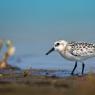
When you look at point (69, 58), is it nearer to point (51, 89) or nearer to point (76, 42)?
point (76, 42)

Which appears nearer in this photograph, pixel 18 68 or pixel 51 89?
pixel 51 89

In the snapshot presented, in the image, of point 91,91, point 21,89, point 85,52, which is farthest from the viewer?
point 85,52

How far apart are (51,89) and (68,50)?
750cm

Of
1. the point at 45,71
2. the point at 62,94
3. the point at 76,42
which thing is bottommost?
the point at 62,94

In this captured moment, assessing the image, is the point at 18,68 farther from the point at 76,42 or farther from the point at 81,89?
the point at 81,89

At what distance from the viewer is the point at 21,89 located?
725 cm

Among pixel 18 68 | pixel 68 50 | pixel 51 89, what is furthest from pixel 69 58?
pixel 51 89

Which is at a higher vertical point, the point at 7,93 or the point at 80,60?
the point at 80,60

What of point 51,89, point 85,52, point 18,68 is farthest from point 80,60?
point 51,89

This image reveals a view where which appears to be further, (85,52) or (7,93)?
(85,52)

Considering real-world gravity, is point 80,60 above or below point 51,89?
above

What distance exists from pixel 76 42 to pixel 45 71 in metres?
1.36

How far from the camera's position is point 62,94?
6.86 metres

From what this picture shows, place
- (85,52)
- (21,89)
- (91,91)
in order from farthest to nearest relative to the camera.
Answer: (85,52)
(21,89)
(91,91)
